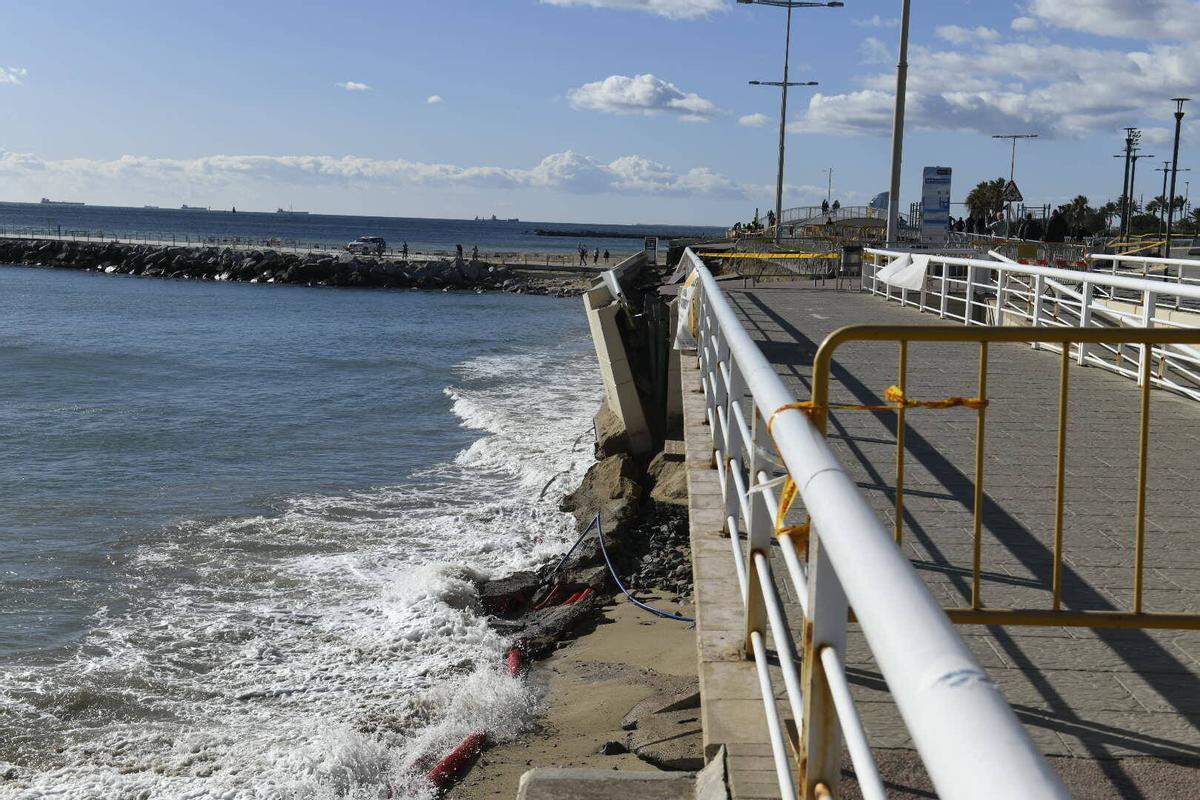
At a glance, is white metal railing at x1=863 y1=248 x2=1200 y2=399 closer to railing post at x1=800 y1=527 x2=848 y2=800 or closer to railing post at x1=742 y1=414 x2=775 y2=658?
railing post at x1=742 y1=414 x2=775 y2=658

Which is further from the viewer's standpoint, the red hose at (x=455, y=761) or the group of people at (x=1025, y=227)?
the group of people at (x=1025, y=227)

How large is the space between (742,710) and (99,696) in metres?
7.84

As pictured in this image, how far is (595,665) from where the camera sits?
31.7ft

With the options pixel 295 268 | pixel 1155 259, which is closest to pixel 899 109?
pixel 1155 259

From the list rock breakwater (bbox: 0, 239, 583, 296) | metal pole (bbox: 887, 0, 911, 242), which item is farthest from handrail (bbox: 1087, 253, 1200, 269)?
rock breakwater (bbox: 0, 239, 583, 296)

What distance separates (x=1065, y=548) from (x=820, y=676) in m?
3.86

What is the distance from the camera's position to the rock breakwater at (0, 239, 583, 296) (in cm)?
7925

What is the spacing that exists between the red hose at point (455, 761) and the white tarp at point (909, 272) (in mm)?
11910

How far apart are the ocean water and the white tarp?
582 centimetres

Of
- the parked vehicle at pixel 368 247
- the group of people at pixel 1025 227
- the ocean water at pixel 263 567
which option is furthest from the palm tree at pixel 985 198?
the ocean water at pixel 263 567

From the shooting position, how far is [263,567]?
45.1 ft

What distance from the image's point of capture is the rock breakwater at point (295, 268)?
260 ft

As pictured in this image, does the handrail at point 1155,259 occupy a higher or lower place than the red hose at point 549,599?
higher

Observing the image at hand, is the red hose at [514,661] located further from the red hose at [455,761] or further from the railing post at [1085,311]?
the railing post at [1085,311]
